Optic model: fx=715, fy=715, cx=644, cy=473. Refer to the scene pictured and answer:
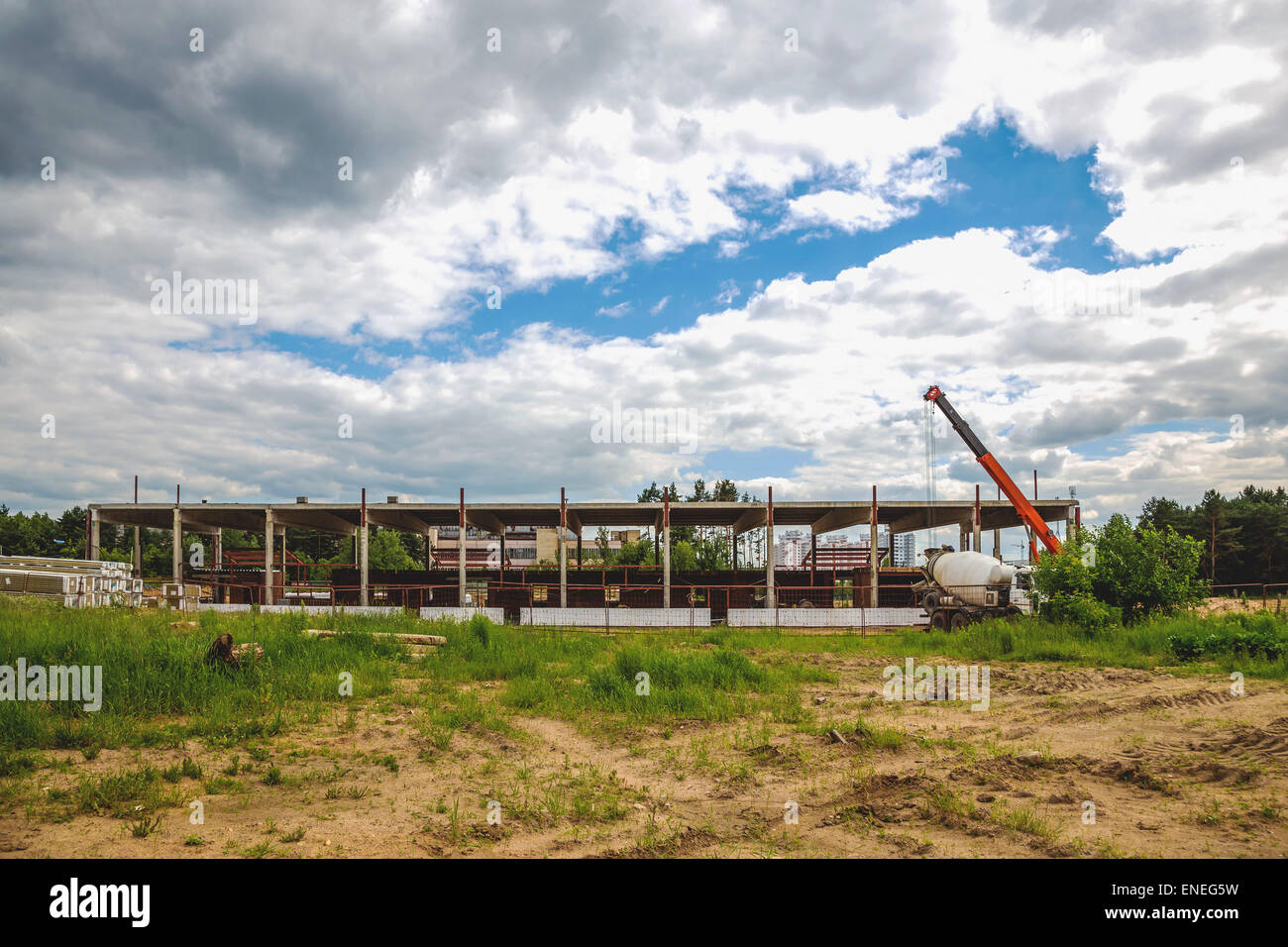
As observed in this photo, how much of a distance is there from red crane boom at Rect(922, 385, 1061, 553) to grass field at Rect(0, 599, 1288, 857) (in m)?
17.2

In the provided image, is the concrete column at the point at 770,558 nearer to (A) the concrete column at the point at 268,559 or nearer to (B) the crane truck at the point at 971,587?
(B) the crane truck at the point at 971,587

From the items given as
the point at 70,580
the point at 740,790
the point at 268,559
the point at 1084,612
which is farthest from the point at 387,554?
the point at 740,790

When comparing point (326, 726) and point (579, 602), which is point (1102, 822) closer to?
point (326, 726)

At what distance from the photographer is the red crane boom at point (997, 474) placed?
33.3 metres

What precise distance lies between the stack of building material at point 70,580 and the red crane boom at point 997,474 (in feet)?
111

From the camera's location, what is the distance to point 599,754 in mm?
9742

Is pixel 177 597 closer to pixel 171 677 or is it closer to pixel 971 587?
pixel 171 677

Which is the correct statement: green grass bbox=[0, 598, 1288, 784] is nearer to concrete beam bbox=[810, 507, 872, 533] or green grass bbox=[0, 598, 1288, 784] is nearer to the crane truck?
the crane truck

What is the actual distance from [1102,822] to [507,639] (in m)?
12.7

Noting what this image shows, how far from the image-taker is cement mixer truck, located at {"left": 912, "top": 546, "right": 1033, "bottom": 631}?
25922mm

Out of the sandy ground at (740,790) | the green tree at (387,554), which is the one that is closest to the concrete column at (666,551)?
the sandy ground at (740,790)

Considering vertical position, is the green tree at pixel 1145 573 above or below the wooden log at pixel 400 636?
above

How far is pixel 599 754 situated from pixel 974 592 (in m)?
21.8
